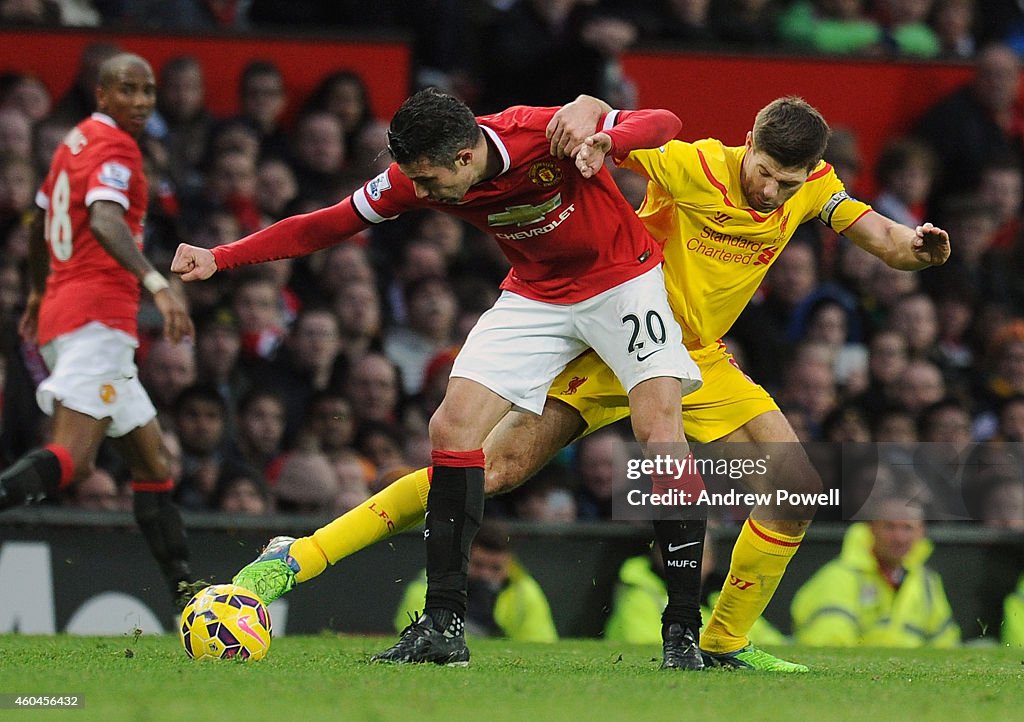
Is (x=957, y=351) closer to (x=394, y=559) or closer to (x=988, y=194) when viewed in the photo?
(x=988, y=194)

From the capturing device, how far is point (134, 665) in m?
5.65

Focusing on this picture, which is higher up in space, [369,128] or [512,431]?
[369,128]

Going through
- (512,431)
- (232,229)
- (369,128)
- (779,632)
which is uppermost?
(369,128)

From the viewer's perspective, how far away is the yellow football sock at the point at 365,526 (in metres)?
5.96

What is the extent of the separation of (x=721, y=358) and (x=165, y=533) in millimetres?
2596

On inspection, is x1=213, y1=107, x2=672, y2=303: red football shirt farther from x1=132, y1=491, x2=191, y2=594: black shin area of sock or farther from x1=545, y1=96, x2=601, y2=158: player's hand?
x1=132, y1=491, x2=191, y2=594: black shin area of sock

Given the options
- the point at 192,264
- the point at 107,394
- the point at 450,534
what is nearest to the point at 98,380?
the point at 107,394

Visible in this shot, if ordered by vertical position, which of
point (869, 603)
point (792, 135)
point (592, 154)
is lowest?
point (869, 603)

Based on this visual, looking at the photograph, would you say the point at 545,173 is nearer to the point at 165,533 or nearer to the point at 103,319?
the point at 103,319

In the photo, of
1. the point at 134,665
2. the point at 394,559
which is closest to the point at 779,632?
the point at 394,559

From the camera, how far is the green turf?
14.9 ft

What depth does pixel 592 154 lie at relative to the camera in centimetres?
545

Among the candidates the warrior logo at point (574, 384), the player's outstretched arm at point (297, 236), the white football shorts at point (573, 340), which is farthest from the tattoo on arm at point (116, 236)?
the warrior logo at point (574, 384)

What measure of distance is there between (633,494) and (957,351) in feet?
10.4
